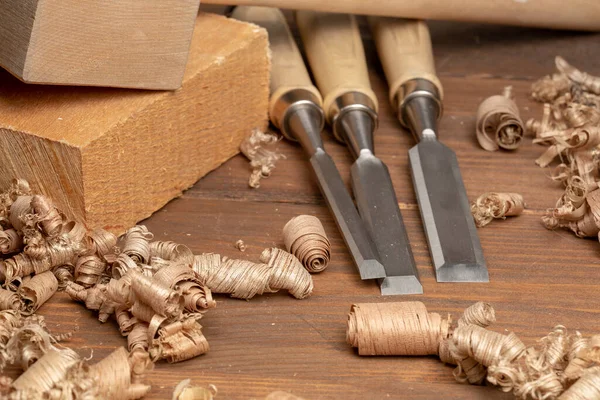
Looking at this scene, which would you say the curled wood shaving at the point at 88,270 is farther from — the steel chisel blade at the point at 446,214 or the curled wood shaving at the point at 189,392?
the steel chisel blade at the point at 446,214

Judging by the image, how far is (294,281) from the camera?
1115 millimetres

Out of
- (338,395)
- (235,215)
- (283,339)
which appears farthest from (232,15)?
(338,395)

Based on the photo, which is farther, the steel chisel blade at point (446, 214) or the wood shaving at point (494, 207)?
the wood shaving at point (494, 207)

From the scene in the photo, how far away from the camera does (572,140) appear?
52.5 inches

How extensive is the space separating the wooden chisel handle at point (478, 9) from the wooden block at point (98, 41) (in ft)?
0.72

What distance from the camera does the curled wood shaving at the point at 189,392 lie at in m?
0.93

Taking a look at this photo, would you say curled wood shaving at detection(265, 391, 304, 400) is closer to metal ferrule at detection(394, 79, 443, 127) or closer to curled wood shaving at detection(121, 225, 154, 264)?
curled wood shaving at detection(121, 225, 154, 264)

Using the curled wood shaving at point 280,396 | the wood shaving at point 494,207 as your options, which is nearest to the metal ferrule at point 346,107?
the wood shaving at point 494,207

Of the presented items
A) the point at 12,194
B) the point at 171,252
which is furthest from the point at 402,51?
the point at 12,194

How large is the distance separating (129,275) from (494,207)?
566mm

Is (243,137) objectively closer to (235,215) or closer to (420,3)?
(235,215)

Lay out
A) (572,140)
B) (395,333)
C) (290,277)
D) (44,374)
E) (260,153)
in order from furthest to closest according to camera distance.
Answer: (260,153) → (572,140) → (290,277) → (395,333) → (44,374)

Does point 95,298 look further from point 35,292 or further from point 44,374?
point 44,374

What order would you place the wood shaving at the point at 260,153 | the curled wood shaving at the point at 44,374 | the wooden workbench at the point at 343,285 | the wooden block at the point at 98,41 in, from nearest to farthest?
the curled wood shaving at the point at 44,374 < the wooden workbench at the point at 343,285 < the wooden block at the point at 98,41 < the wood shaving at the point at 260,153
